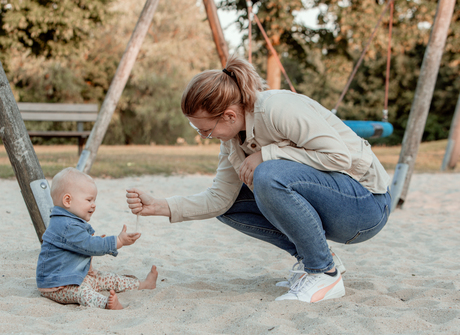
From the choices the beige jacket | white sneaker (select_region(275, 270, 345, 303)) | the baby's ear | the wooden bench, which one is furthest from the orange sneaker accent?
the wooden bench

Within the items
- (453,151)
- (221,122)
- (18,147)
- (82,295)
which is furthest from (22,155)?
(453,151)

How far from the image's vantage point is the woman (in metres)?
1.88

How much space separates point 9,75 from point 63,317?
16.4 metres

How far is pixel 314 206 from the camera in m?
1.97

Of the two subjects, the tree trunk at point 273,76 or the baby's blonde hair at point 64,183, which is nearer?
the baby's blonde hair at point 64,183

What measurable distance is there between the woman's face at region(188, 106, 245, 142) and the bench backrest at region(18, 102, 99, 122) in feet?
25.6

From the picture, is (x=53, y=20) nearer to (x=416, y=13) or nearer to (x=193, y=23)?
(x=193, y=23)

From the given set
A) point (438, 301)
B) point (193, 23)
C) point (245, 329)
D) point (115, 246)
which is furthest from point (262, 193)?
point (193, 23)

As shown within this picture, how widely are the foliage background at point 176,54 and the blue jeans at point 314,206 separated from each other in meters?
11.0

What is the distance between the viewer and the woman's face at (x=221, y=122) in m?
1.94

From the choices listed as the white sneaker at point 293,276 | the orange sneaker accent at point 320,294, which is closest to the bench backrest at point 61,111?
the white sneaker at point 293,276

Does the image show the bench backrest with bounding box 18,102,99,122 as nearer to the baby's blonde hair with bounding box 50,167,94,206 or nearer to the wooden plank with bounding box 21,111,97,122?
the wooden plank with bounding box 21,111,97,122

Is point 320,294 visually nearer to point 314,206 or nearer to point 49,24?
point 314,206

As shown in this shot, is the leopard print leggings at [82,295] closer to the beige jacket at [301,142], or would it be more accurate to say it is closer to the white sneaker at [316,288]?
the beige jacket at [301,142]
